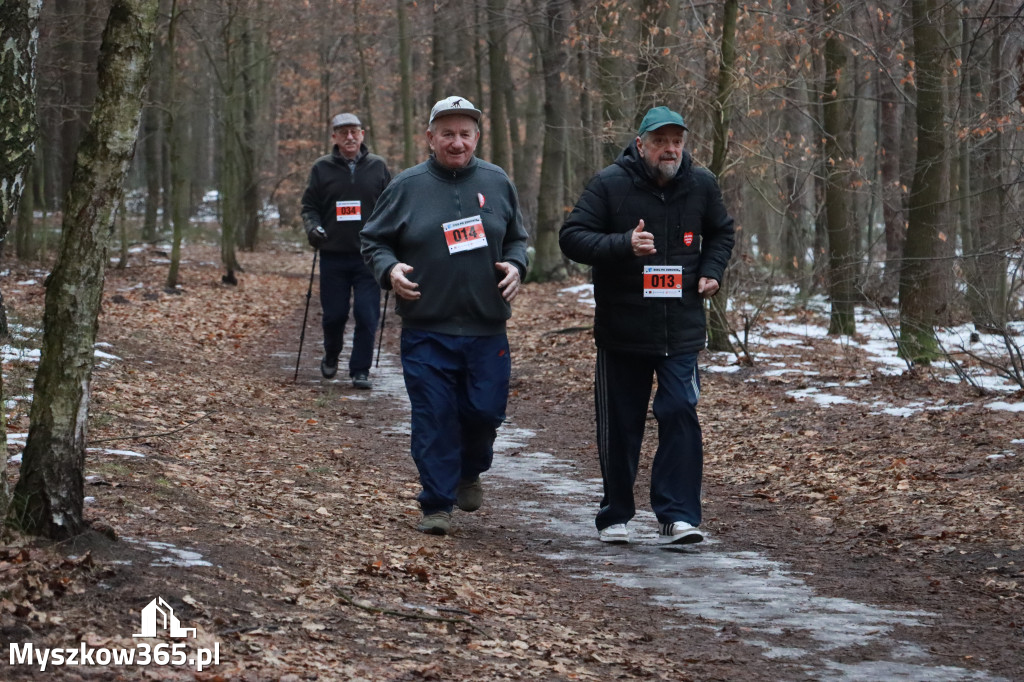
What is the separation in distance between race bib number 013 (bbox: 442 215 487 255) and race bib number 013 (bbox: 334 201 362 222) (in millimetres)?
5709

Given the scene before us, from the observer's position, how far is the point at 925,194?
13688 millimetres

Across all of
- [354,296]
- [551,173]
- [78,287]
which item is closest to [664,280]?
[78,287]

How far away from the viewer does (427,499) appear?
6680 mm

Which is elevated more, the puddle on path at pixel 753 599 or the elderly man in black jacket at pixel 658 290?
the elderly man in black jacket at pixel 658 290

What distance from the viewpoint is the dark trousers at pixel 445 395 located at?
6648 mm

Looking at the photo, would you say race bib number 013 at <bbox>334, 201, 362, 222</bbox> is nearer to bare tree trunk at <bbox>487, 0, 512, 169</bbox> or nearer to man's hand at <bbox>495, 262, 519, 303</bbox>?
man's hand at <bbox>495, 262, 519, 303</bbox>

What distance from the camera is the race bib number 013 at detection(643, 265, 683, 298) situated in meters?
6.62

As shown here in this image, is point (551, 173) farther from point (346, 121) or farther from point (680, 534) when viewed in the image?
point (680, 534)

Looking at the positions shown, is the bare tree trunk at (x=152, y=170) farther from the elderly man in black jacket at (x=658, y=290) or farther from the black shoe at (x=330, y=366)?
the elderly man in black jacket at (x=658, y=290)

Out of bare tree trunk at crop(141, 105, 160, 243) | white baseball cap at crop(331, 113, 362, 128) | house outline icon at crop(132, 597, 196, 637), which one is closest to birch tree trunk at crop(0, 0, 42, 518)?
white baseball cap at crop(331, 113, 362, 128)

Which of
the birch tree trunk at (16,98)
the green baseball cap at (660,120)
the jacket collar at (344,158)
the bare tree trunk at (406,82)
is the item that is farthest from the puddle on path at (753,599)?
the bare tree trunk at (406,82)

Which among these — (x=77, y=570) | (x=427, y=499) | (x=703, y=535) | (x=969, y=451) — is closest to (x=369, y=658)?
(x=77, y=570)

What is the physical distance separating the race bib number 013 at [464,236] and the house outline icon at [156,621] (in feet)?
9.76

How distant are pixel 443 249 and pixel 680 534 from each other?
2063 mm
